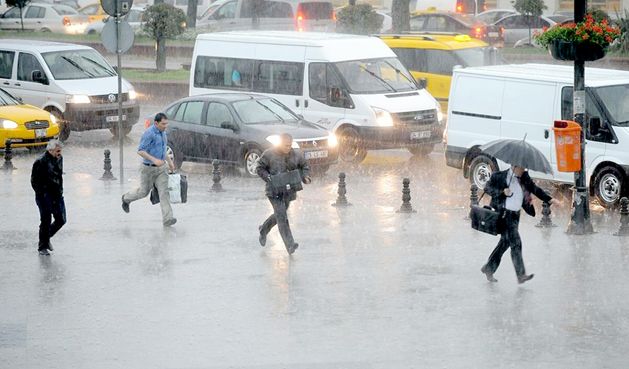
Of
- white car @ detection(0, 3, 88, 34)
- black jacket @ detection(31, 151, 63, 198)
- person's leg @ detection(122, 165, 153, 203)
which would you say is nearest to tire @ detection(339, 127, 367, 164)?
person's leg @ detection(122, 165, 153, 203)

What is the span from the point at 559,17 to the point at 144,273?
35053 mm

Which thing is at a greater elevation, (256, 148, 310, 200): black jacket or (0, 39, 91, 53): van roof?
(0, 39, 91, 53): van roof

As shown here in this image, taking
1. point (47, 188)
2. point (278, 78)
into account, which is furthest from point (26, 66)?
point (47, 188)

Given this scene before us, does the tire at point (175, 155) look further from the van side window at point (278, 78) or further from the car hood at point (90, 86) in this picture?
the car hood at point (90, 86)

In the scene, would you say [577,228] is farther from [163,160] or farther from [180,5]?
[180,5]

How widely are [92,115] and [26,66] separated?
2.05 metres

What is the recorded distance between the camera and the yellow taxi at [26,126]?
24359mm

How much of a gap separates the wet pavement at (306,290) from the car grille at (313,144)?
1346mm

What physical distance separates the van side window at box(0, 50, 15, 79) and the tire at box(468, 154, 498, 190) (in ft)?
37.2

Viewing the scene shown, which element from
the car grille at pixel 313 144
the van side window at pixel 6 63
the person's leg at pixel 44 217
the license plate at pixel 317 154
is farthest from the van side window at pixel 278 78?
the person's leg at pixel 44 217

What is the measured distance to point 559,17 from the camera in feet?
156

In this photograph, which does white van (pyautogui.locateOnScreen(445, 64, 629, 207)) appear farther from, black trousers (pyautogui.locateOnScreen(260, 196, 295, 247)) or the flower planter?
black trousers (pyautogui.locateOnScreen(260, 196, 295, 247))

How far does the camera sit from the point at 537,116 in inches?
767

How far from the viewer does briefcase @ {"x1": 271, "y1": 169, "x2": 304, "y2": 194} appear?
15312 mm
